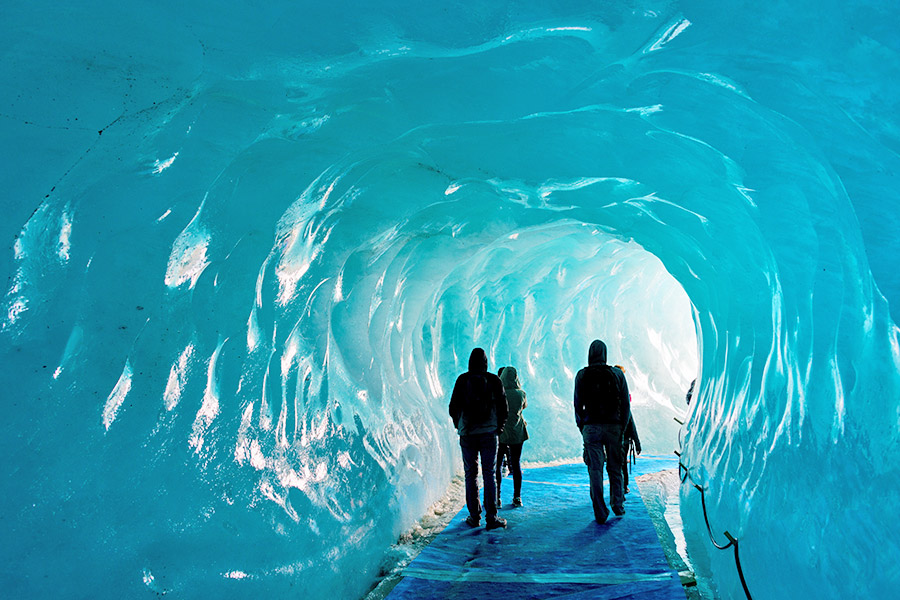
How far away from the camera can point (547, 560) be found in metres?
7.09

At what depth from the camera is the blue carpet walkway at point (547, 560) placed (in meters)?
6.14

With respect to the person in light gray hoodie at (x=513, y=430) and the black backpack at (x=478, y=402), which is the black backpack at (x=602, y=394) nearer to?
the black backpack at (x=478, y=402)

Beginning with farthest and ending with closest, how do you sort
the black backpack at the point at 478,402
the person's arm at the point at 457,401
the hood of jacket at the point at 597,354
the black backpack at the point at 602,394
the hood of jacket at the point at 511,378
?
the hood of jacket at the point at 511,378
the hood of jacket at the point at 597,354
the black backpack at the point at 602,394
the person's arm at the point at 457,401
the black backpack at the point at 478,402

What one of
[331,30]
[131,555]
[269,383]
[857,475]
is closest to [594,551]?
[269,383]

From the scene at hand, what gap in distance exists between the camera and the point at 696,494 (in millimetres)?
8516

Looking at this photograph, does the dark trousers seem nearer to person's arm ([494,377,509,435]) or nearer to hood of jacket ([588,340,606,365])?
person's arm ([494,377,509,435])

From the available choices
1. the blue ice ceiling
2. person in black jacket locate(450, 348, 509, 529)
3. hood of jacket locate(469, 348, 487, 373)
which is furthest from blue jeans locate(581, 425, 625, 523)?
hood of jacket locate(469, 348, 487, 373)

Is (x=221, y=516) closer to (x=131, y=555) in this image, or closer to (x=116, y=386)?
(x=131, y=555)

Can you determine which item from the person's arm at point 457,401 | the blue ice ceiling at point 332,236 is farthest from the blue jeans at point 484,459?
the blue ice ceiling at point 332,236

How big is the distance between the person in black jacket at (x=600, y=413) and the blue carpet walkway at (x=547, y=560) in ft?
2.35

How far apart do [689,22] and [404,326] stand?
7.84m

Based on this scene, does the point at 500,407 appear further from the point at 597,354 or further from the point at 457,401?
the point at 597,354

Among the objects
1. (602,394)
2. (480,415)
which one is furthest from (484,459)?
(602,394)

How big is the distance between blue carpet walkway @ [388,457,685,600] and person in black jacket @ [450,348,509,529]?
27.6 inches
